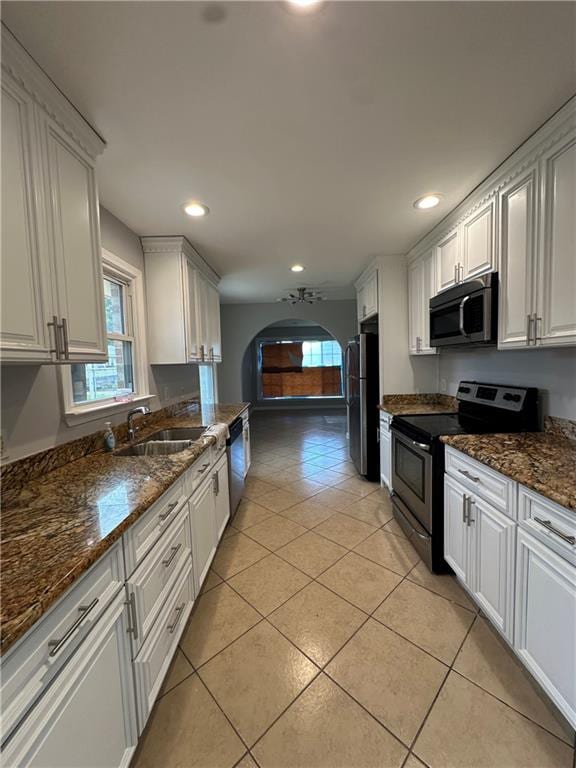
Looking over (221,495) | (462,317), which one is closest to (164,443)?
(221,495)

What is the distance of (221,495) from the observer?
2.34m

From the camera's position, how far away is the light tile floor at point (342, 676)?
3.69ft

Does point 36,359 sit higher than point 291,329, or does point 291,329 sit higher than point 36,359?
point 291,329

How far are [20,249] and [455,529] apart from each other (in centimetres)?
242

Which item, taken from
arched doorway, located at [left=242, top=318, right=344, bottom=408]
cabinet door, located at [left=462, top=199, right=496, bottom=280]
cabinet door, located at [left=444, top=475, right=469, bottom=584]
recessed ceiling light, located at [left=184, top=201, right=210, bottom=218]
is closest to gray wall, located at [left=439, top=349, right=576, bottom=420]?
cabinet door, located at [left=462, top=199, right=496, bottom=280]

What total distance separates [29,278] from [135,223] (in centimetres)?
157

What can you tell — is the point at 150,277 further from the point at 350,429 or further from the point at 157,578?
the point at 350,429

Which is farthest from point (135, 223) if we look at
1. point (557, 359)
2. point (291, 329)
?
point (291, 329)

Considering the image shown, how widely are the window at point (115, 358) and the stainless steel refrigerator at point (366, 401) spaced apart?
232cm

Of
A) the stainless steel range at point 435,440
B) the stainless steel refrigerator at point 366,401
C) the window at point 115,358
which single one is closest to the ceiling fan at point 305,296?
the stainless steel refrigerator at point 366,401

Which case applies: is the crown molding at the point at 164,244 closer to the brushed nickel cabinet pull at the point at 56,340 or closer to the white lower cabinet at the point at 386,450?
the brushed nickel cabinet pull at the point at 56,340

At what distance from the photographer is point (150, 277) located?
8.86 feet

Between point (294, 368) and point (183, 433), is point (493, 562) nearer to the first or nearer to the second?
point (183, 433)

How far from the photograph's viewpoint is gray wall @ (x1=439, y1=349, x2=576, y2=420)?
1730 mm
